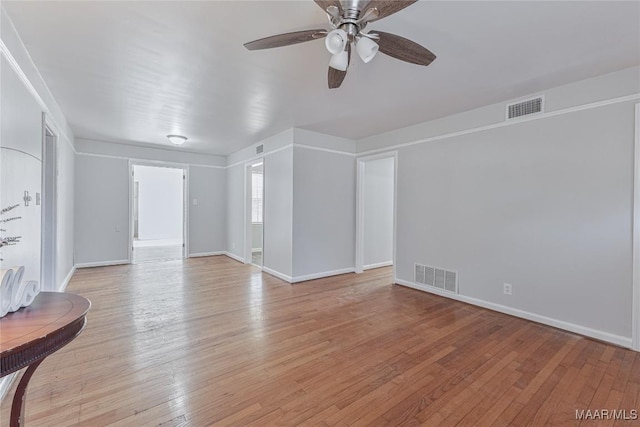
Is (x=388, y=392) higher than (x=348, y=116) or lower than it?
lower

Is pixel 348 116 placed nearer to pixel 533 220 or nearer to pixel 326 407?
pixel 533 220

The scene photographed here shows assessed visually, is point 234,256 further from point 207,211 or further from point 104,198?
point 104,198

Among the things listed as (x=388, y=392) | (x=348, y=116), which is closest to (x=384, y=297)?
(x=388, y=392)

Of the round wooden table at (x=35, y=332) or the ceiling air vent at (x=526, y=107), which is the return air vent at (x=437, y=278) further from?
the round wooden table at (x=35, y=332)

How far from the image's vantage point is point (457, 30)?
205 cm

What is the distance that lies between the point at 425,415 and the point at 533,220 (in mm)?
2515

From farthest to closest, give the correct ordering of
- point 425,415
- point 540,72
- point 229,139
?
1. point 229,139
2. point 540,72
3. point 425,415

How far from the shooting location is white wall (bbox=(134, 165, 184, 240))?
10391mm

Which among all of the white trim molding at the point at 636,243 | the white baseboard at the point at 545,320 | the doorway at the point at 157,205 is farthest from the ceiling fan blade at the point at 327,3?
the doorway at the point at 157,205

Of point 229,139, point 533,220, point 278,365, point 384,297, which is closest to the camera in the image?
point 278,365

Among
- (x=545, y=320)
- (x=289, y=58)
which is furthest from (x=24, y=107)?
(x=545, y=320)
